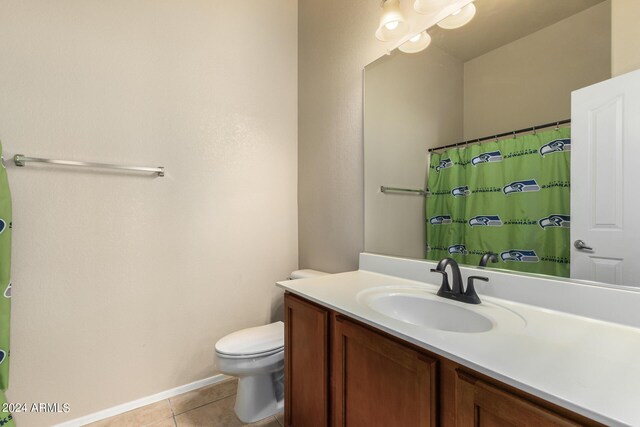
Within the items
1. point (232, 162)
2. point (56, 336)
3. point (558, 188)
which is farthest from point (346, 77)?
point (56, 336)

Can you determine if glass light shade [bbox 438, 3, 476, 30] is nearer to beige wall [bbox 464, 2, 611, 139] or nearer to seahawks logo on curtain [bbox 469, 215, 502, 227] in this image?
beige wall [bbox 464, 2, 611, 139]

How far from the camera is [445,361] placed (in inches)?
27.6

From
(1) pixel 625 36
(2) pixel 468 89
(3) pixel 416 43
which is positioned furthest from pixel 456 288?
(3) pixel 416 43

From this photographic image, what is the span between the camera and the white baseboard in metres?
1.47

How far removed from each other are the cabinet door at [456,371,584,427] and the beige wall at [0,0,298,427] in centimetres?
157

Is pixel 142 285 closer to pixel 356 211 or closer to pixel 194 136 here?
pixel 194 136

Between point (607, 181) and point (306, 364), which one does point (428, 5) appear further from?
point (306, 364)

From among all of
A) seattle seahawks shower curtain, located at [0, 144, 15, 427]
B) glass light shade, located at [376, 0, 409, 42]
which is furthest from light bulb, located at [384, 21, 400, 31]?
seattle seahawks shower curtain, located at [0, 144, 15, 427]

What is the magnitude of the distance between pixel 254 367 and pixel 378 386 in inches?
32.1

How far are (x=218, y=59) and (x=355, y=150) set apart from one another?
109cm

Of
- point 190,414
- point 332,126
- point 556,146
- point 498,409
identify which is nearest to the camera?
point 498,409

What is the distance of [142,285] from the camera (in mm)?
1631

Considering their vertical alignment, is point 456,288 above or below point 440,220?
below

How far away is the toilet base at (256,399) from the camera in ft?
4.93
